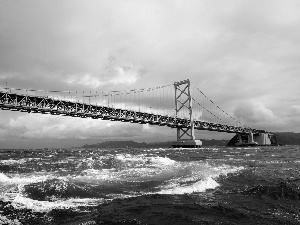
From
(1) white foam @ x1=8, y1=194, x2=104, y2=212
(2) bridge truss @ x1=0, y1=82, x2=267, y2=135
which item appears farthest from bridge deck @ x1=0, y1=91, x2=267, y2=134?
(1) white foam @ x1=8, y1=194, x2=104, y2=212

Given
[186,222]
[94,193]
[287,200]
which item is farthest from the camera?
[94,193]

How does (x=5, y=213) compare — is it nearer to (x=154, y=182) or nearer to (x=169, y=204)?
(x=169, y=204)

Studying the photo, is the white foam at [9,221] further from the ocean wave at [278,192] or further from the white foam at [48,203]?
the ocean wave at [278,192]

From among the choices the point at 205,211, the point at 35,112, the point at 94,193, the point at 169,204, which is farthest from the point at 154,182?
the point at 35,112

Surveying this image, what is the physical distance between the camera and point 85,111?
64250mm

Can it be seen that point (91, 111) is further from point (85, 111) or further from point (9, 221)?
point (9, 221)

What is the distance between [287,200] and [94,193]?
26.9 feet

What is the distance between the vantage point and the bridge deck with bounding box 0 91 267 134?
166 ft

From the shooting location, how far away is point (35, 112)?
53969 millimetres

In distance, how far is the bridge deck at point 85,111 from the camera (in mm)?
50500

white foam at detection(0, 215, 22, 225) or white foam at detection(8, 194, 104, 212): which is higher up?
white foam at detection(0, 215, 22, 225)

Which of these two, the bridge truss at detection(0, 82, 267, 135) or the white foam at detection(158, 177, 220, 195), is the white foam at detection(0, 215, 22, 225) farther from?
the bridge truss at detection(0, 82, 267, 135)

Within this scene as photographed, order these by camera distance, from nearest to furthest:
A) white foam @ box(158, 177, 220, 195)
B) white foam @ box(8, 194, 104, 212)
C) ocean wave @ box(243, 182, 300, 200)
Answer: white foam @ box(8, 194, 104, 212)
ocean wave @ box(243, 182, 300, 200)
white foam @ box(158, 177, 220, 195)

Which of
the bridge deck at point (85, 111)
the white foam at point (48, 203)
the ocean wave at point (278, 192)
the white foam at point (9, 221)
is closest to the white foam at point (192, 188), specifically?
the ocean wave at point (278, 192)
